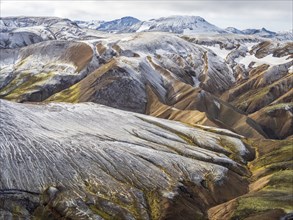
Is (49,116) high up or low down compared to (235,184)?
up

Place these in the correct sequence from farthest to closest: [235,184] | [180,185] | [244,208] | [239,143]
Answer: [239,143], [235,184], [180,185], [244,208]

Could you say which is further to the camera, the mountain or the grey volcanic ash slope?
the mountain

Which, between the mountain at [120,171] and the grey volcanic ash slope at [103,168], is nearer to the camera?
the grey volcanic ash slope at [103,168]

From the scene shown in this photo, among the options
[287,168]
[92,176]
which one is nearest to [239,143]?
A: [287,168]

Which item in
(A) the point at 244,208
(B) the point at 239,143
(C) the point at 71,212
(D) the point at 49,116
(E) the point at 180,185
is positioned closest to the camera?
(C) the point at 71,212

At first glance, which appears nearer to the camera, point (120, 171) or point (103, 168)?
point (103, 168)

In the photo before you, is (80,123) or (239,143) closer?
(80,123)

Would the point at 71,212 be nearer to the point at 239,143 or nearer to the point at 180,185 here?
the point at 180,185

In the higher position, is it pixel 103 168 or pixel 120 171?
pixel 103 168
